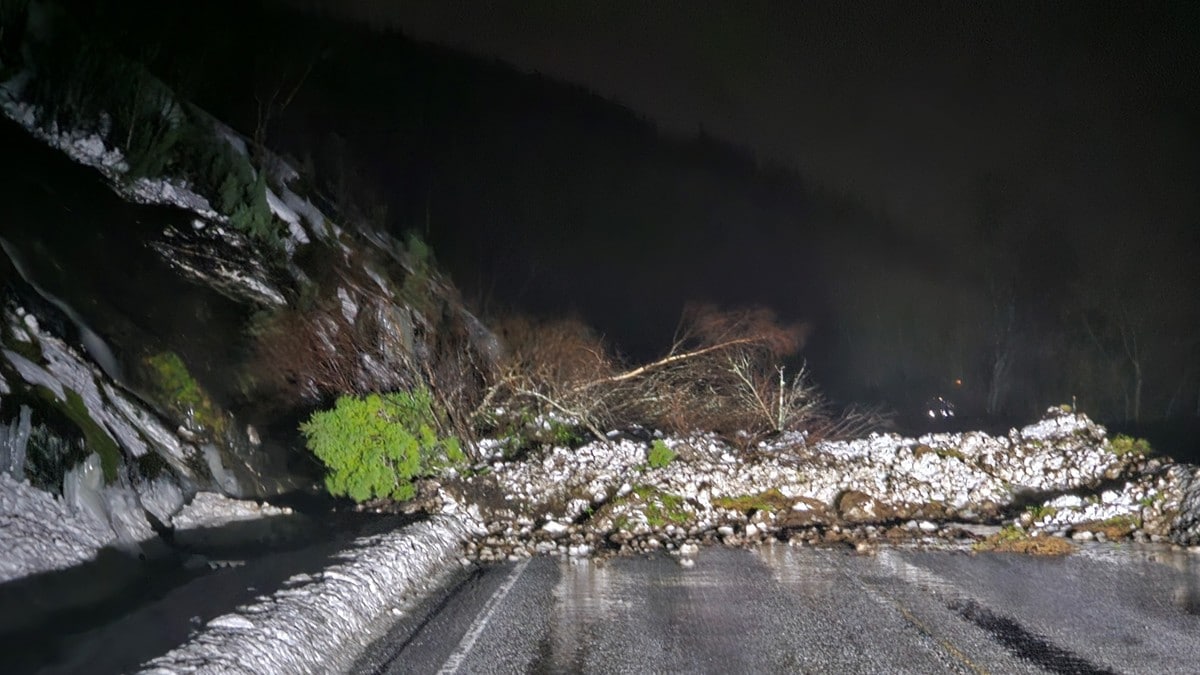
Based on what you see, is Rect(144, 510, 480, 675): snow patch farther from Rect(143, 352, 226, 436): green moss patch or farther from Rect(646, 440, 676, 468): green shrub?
Rect(646, 440, 676, 468): green shrub

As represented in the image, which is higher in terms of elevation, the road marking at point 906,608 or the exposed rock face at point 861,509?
the exposed rock face at point 861,509

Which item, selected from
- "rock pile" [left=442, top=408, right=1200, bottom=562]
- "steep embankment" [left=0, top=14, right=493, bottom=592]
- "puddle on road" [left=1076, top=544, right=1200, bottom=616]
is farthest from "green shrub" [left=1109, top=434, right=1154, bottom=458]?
"steep embankment" [left=0, top=14, right=493, bottom=592]

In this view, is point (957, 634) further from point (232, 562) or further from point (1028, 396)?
point (1028, 396)

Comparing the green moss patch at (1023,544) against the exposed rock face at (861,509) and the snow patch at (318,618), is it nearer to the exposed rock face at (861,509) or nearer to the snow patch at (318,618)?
the exposed rock face at (861,509)

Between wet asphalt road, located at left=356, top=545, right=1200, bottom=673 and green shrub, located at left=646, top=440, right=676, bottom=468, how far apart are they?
4393mm

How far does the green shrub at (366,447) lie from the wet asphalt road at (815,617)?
403 centimetres

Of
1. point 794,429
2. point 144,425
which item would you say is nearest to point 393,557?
point 144,425

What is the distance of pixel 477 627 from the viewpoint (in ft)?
28.0

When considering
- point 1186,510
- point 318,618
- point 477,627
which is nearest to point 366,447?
point 477,627

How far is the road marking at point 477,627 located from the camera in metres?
7.26

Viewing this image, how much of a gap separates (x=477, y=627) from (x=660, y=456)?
854cm

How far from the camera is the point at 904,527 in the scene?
46.8 feet

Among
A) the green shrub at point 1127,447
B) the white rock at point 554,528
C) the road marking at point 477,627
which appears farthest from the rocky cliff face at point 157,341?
the green shrub at point 1127,447

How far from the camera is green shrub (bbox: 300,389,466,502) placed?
49.1 feet
